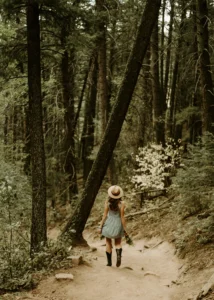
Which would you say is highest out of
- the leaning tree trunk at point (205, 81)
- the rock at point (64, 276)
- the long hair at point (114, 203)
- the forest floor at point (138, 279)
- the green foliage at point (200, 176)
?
the leaning tree trunk at point (205, 81)

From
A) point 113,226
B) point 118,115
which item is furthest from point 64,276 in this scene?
point 118,115

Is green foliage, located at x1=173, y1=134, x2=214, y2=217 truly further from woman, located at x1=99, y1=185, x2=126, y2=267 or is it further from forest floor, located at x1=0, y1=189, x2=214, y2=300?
woman, located at x1=99, y1=185, x2=126, y2=267

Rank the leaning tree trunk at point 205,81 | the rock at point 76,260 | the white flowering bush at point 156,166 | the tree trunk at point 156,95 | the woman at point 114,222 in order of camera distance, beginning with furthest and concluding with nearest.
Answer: the tree trunk at point 156,95 → the white flowering bush at point 156,166 → the leaning tree trunk at point 205,81 → the woman at point 114,222 → the rock at point 76,260

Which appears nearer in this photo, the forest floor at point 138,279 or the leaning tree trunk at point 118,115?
the forest floor at point 138,279

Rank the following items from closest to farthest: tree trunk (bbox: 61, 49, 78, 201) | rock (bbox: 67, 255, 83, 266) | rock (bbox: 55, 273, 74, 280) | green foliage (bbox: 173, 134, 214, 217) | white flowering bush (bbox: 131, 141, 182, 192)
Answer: rock (bbox: 55, 273, 74, 280) < rock (bbox: 67, 255, 83, 266) < green foliage (bbox: 173, 134, 214, 217) < white flowering bush (bbox: 131, 141, 182, 192) < tree trunk (bbox: 61, 49, 78, 201)

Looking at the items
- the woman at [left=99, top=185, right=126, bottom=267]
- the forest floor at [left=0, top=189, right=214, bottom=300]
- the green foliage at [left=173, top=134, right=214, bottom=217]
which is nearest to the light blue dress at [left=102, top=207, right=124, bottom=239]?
the woman at [left=99, top=185, right=126, bottom=267]

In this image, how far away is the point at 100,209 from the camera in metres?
16.1

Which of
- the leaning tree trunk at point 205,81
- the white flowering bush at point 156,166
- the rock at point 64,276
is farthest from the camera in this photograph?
the white flowering bush at point 156,166

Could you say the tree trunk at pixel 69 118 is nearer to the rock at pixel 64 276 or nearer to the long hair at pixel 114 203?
the long hair at pixel 114 203

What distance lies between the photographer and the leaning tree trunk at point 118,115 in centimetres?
921

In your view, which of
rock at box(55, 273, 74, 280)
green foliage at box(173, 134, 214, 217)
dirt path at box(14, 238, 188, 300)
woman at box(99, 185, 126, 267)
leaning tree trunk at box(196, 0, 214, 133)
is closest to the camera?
dirt path at box(14, 238, 188, 300)

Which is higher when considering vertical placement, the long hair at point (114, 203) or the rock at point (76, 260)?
the long hair at point (114, 203)

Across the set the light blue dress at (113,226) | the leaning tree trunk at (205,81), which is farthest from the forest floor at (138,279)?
the leaning tree trunk at (205,81)

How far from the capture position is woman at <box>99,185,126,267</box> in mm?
8570
